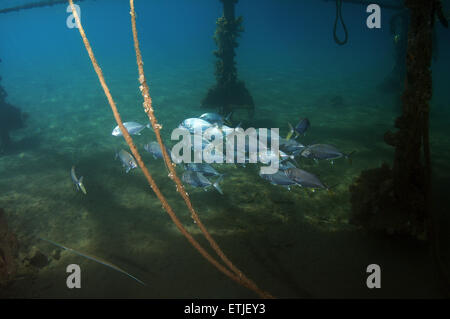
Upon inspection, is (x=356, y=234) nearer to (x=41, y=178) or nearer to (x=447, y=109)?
(x=41, y=178)

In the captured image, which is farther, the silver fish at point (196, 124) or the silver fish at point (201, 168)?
the silver fish at point (196, 124)

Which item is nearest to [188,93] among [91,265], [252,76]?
[252,76]

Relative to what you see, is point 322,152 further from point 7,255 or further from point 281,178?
point 7,255

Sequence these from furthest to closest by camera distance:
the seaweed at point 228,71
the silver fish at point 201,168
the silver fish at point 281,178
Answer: the seaweed at point 228,71, the silver fish at point 201,168, the silver fish at point 281,178

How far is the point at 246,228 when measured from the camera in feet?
13.9

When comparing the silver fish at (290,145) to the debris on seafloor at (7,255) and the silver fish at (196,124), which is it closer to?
the silver fish at (196,124)

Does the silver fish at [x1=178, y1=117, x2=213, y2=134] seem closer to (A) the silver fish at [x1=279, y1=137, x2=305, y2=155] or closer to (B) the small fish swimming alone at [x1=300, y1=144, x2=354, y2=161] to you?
(A) the silver fish at [x1=279, y1=137, x2=305, y2=155]

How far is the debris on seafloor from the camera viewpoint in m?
3.32

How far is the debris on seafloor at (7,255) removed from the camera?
3.32m

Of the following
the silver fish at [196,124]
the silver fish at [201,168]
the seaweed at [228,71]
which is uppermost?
the seaweed at [228,71]

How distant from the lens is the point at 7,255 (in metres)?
3.48

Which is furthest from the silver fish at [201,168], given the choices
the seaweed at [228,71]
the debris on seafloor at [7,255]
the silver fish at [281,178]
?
the seaweed at [228,71]

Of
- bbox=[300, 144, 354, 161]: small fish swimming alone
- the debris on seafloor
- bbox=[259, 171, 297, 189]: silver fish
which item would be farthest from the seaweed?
the debris on seafloor

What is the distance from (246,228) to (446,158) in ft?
20.3
